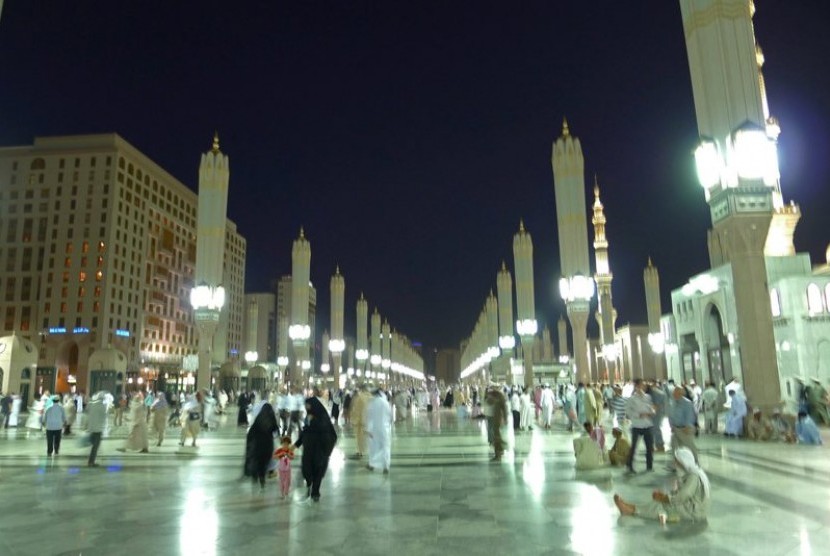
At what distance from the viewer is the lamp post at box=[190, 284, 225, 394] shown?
1015 inches

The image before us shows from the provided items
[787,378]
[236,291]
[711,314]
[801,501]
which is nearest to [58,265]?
[236,291]

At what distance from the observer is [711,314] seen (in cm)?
4244

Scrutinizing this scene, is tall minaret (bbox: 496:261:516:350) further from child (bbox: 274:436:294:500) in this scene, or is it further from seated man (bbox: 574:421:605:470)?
child (bbox: 274:436:294:500)

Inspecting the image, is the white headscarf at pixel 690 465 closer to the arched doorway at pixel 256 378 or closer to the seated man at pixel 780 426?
the seated man at pixel 780 426

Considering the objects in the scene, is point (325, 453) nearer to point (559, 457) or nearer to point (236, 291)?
point (559, 457)

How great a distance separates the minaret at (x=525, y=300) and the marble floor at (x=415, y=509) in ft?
70.1

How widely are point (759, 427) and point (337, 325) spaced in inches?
1469

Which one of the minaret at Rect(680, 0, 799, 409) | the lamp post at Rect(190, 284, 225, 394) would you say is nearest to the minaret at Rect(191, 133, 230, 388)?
the lamp post at Rect(190, 284, 225, 394)

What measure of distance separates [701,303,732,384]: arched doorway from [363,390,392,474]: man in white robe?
112ft

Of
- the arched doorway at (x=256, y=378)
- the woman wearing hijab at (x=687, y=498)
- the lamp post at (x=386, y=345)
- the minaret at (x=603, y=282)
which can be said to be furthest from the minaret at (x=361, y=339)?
the woman wearing hijab at (x=687, y=498)

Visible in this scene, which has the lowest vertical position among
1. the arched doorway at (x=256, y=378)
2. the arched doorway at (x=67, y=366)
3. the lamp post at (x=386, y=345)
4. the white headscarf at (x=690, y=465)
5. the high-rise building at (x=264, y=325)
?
the white headscarf at (x=690, y=465)

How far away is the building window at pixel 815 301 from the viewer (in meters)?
35.7

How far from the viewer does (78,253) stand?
72.5 meters

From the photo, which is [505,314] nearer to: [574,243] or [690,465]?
[574,243]
